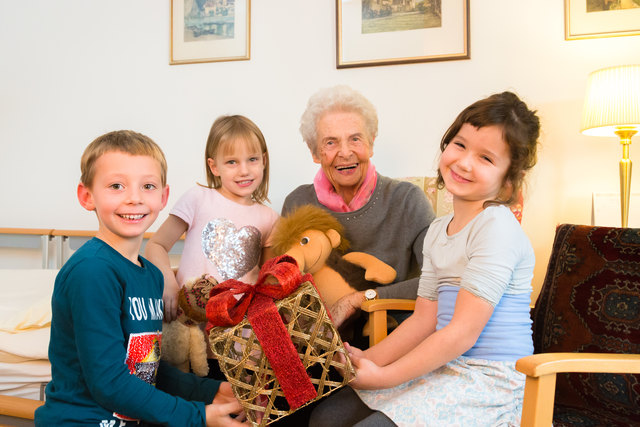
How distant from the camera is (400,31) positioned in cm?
226

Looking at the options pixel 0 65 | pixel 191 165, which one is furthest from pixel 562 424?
pixel 0 65

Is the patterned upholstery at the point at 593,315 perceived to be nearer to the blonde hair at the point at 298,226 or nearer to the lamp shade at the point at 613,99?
the lamp shade at the point at 613,99

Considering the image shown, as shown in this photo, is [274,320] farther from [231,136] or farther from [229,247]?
[231,136]

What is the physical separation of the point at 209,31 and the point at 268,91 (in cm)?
42

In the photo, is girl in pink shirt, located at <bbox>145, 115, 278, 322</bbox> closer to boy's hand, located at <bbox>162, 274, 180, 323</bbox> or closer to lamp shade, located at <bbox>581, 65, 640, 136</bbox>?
boy's hand, located at <bbox>162, 274, 180, 323</bbox>

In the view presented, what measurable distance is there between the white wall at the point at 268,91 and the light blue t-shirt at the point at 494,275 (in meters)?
1.17

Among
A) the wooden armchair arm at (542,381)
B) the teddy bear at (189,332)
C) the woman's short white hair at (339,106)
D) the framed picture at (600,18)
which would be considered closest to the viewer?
the wooden armchair arm at (542,381)

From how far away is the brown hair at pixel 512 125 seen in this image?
107 cm

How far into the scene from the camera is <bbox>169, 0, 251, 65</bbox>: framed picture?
8.02 ft

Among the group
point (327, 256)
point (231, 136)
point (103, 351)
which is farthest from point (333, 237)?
point (103, 351)

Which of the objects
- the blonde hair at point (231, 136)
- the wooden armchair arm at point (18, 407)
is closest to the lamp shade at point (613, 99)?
the blonde hair at point (231, 136)

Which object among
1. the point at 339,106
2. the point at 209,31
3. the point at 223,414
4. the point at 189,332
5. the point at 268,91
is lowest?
the point at 223,414

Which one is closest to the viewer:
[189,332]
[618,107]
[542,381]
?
[542,381]

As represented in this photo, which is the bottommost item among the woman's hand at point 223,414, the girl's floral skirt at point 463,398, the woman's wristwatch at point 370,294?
the woman's hand at point 223,414
